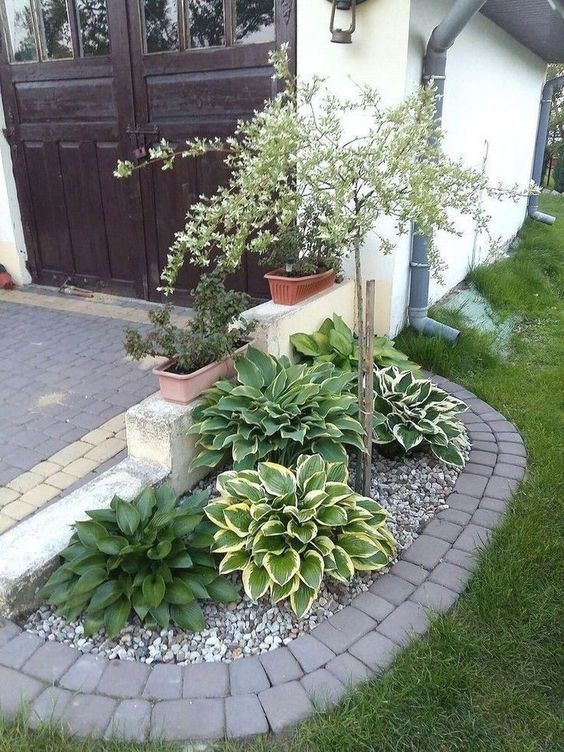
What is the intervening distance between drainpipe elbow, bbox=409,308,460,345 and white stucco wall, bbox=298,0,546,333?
0.31ft

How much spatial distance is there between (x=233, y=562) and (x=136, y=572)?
13.6 inches

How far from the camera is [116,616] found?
6.78 feet

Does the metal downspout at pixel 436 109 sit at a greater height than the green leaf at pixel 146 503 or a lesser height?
greater

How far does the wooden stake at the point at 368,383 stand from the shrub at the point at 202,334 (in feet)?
2.27

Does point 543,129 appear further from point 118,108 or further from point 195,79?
point 118,108

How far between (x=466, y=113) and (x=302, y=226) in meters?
2.36

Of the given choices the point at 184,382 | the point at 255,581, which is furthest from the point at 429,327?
the point at 255,581

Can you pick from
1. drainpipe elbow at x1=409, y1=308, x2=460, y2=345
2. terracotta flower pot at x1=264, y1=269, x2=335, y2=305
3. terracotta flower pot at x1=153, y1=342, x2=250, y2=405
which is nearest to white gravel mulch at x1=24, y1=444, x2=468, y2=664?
terracotta flower pot at x1=153, y1=342, x2=250, y2=405

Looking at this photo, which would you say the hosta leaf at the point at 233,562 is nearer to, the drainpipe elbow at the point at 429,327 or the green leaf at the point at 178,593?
the green leaf at the point at 178,593

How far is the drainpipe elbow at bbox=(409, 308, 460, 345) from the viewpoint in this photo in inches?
175

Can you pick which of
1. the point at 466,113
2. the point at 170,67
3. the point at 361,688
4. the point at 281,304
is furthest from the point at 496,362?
the point at 170,67

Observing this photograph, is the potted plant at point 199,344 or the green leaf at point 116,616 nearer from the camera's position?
the green leaf at point 116,616

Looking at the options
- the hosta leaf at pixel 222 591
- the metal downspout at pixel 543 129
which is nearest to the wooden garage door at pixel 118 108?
the hosta leaf at pixel 222 591

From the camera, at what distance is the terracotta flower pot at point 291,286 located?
3623 millimetres
